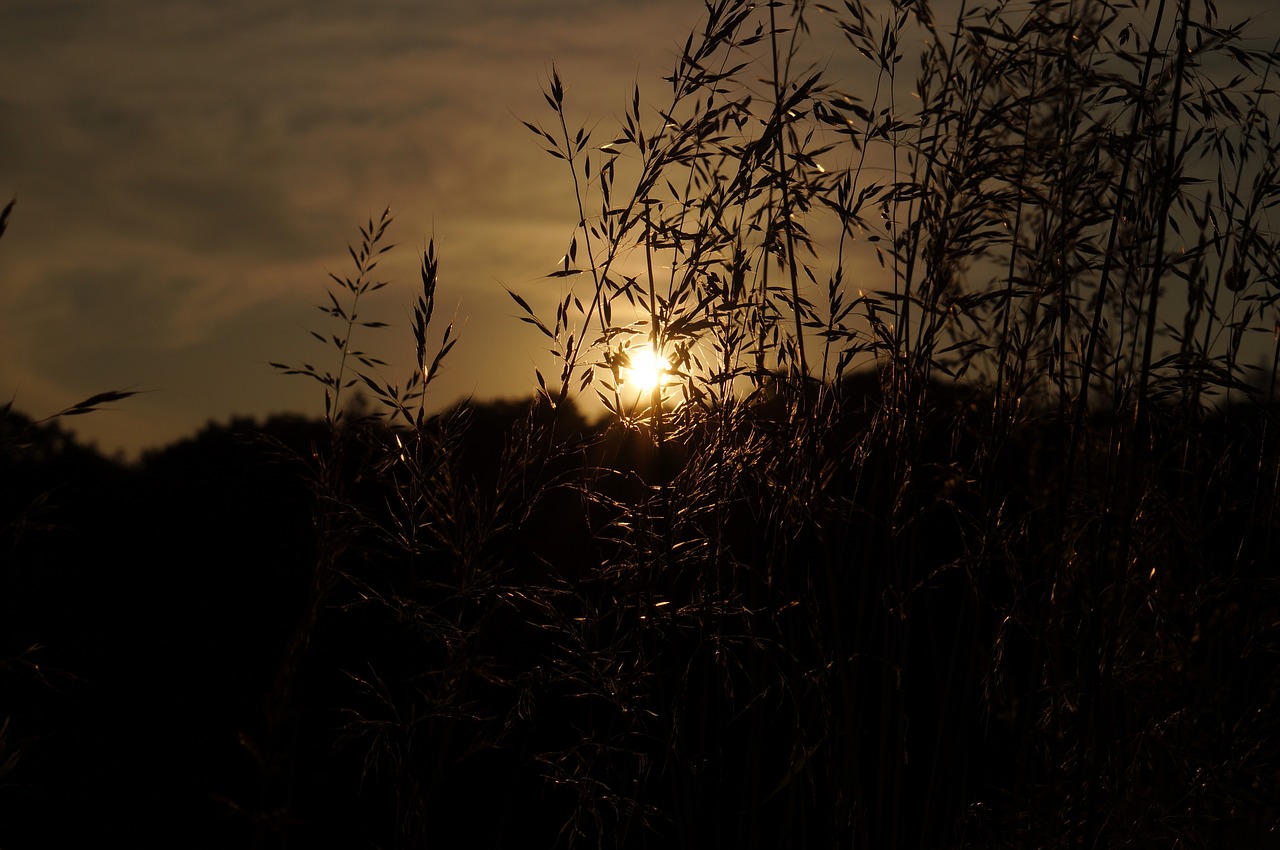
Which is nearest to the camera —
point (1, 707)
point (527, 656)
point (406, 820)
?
point (406, 820)

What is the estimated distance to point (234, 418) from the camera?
3.51 metres

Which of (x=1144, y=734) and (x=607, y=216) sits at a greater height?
(x=607, y=216)

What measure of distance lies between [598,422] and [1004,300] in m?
1.17

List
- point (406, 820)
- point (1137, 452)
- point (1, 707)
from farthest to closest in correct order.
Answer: point (1, 707) < point (1137, 452) < point (406, 820)

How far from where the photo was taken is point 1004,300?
1.99m

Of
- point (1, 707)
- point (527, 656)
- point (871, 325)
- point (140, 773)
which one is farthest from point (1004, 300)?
point (1, 707)

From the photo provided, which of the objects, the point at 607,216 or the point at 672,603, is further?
the point at 607,216

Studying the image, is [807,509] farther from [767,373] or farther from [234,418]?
[234,418]

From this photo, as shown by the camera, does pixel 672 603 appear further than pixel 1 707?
No

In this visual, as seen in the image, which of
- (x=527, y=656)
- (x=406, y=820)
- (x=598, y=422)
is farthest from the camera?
(x=527, y=656)

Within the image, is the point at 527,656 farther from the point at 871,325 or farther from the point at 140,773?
the point at 871,325

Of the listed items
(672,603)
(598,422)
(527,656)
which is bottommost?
(527,656)

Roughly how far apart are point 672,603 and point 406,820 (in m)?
0.55

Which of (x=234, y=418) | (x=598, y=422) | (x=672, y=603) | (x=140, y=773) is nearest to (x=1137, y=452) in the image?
(x=672, y=603)
